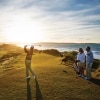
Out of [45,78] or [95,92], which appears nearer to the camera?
[95,92]

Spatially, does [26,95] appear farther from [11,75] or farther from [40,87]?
[11,75]

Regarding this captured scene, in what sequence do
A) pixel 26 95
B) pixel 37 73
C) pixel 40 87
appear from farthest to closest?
pixel 37 73, pixel 40 87, pixel 26 95

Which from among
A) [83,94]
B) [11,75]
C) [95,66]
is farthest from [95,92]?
[95,66]

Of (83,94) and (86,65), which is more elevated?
(86,65)

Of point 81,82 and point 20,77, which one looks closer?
point 81,82

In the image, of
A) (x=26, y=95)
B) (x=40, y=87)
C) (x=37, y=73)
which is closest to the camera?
(x=26, y=95)

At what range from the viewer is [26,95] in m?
12.9

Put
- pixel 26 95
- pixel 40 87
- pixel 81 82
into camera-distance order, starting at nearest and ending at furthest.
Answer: pixel 26 95 → pixel 40 87 → pixel 81 82

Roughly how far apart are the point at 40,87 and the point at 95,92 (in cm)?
307

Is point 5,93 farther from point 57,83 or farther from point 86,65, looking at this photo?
point 86,65

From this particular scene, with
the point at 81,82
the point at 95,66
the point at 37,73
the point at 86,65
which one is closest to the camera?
the point at 81,82

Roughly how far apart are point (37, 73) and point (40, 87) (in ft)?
12.3

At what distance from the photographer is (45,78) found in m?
16.6

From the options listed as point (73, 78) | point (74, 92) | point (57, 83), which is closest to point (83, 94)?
point (74, 92)
